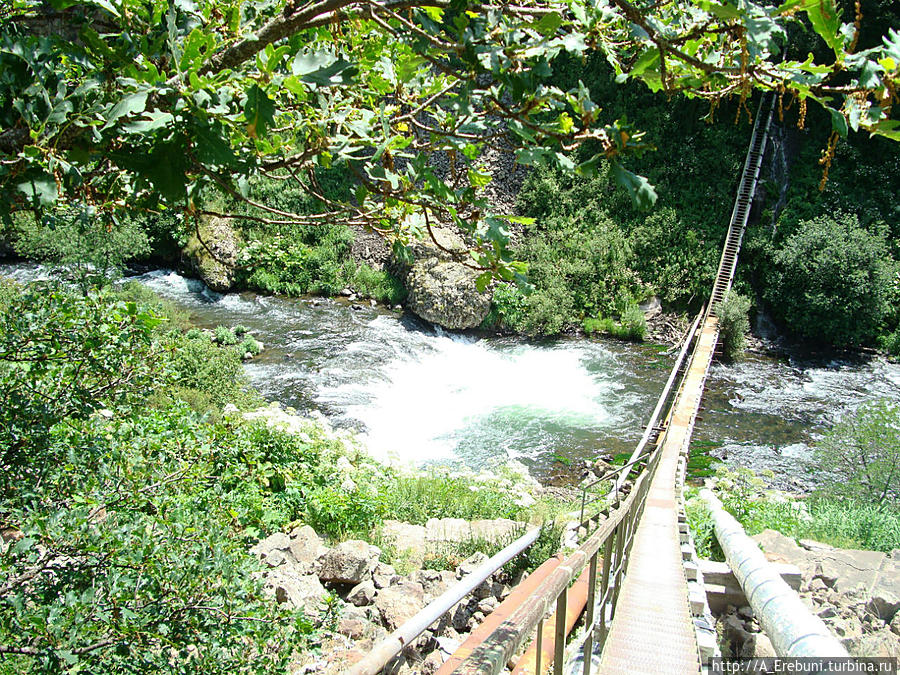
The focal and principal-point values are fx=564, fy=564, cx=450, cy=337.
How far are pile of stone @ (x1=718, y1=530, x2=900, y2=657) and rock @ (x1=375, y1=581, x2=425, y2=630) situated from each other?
191 cm

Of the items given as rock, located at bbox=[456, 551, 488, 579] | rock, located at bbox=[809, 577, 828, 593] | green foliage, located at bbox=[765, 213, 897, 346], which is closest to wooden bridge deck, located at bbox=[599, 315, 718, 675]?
rock, located at bbox=[809, 577, 828, 593]

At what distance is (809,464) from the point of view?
394 inches

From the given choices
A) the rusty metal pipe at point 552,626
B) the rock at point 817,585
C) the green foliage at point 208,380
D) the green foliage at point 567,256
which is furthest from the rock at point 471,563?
the green foliage at point 567,256

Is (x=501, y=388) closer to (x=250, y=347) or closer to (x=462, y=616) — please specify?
(x=250, y=347)

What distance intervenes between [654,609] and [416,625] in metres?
1.95

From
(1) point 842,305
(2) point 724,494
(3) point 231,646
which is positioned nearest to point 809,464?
(2) point 724,494

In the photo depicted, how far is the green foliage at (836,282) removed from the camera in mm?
13977

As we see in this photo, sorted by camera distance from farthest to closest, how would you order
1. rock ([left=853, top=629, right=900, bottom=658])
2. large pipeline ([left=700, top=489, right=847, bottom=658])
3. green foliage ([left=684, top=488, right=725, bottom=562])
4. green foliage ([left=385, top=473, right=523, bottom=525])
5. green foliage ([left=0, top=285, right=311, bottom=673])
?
1. green foliage ([left=385, top=473, right=523, bottom=525])
2. green foliage ([left=684, top=488, right=725, bottom=562])
3. rock ([left=853, top=629, right=900, bottom=658])
4. green foliage ([left=0, top=285, right=311, bottom=673])
5. large pipeline ([left=700, top=489, right=847, bottom=658])

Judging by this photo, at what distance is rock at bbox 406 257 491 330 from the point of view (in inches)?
594

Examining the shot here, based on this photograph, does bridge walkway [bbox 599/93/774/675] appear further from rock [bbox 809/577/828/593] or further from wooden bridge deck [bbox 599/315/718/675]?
rock [bbox 809/577/828/593]

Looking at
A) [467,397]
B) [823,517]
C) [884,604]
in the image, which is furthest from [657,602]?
[467,397]

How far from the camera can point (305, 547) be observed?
4.58 m

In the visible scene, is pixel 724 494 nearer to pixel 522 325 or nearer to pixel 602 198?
pixel 522 325

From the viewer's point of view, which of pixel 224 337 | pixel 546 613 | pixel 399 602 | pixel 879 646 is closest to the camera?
pixel 546 613
